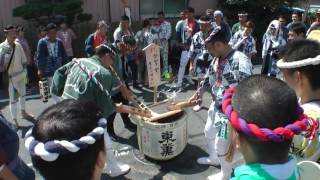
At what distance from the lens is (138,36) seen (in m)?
9.30

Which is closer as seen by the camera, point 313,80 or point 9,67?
point 313,80

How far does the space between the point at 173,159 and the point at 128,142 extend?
1025mm

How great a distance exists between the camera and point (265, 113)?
1.47 m

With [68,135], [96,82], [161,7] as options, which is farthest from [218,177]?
[161,7]

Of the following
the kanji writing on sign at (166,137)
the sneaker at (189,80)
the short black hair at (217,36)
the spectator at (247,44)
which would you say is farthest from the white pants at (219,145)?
the sneaker at (189,80)

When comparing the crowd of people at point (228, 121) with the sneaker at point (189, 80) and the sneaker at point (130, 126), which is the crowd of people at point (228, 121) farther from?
the sneaker at point (189, 80)

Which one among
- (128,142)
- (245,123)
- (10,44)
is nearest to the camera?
(245,123)

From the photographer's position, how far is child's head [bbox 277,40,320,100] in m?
2.14

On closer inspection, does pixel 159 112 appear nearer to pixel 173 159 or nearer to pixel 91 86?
pixel 173 159

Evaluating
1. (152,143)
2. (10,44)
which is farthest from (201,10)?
(152,143)

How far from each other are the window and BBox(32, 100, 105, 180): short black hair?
12366 mm

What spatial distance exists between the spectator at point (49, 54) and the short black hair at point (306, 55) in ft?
16.2

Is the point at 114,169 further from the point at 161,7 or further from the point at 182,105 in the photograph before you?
the point at 161,7

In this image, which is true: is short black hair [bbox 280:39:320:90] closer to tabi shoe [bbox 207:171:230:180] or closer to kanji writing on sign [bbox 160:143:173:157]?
tabi shoe [bbox 207:171:230:180]
